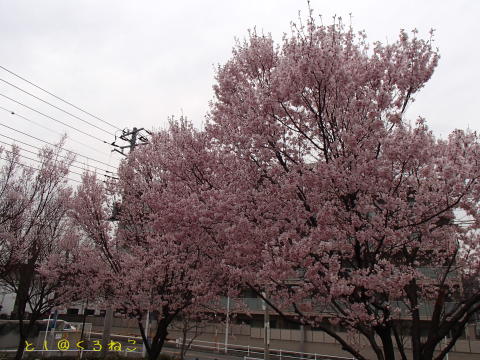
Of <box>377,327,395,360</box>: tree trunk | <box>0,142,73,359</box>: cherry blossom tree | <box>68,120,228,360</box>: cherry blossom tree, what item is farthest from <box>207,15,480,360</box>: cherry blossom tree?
<box>0,142,73,359</box>: cherry blossom tree

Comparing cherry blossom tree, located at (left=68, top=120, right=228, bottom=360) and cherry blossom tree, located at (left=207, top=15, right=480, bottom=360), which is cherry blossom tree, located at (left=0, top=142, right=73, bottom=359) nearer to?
cherry blossom tree, located at (left=68, top=120, right=228, bottom=360)

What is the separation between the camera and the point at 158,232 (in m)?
9.62

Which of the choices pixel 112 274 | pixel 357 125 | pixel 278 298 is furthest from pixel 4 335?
pixel 357 125

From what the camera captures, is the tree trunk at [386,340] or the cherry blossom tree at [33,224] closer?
the tree trunk at [386,340]

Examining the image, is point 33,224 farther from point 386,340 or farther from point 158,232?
point 386,340

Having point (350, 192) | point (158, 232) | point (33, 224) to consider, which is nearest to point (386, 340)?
point (350, 192)

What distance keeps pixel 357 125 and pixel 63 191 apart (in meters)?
11.7

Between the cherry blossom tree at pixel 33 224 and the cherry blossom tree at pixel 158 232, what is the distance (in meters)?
1.76

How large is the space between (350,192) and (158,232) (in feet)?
18.4

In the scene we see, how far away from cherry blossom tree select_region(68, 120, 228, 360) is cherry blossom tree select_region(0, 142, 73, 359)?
176cm

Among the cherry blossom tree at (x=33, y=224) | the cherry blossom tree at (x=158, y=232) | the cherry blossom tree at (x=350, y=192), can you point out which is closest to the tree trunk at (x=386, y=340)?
the cherry blossom tree at (x=350, y=192)

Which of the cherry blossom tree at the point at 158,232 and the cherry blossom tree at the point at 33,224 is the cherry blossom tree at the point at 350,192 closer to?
the cherry blossom tree at the point at 158,232

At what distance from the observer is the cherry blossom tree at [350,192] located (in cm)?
574

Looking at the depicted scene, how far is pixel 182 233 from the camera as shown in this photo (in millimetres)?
7723
